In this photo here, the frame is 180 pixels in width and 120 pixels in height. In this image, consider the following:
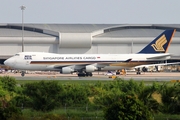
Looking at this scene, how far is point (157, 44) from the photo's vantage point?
8325 centimetres

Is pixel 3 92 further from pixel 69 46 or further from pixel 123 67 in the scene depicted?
pixel 69 46

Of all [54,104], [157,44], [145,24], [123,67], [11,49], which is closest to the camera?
[54,104]

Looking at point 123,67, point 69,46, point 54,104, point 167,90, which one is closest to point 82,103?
point 54,104

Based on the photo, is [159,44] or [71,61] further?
[159,44]

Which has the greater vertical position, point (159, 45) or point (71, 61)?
point (159, 45)

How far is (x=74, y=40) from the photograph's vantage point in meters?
125

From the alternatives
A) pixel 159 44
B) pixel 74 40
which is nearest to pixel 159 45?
pixel 159 44

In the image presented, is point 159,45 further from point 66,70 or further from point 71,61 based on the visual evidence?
point 66,70

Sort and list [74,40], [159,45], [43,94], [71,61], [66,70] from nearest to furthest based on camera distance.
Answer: [43,94]
[66,70]
[71,61]
[159,45]
[74,40]

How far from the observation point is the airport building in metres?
125

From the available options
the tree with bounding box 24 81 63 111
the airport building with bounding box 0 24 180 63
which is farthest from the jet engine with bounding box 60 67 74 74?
the airport building with bounding box 0 24 180 63

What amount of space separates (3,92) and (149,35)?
9582 cm

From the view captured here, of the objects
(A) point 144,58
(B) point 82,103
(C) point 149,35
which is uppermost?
(C) point 149,35

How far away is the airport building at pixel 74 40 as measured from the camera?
409 feet
